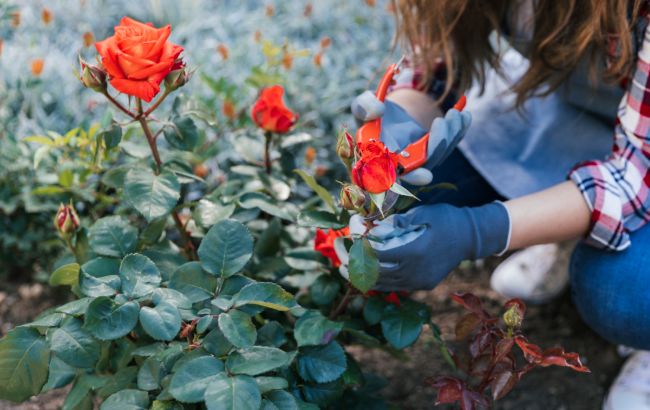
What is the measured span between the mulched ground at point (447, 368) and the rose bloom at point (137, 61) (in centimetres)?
74

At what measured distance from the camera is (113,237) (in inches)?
42.1

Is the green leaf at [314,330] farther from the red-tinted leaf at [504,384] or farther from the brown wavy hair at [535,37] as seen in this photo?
the brown wavy hair at [535,37]

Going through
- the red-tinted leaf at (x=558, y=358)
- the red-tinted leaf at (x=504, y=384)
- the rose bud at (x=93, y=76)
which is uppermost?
the rose bud at (x=93, y=76)

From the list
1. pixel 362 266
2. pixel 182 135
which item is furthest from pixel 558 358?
pixel 182 135

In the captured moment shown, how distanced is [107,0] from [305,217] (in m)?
1.91

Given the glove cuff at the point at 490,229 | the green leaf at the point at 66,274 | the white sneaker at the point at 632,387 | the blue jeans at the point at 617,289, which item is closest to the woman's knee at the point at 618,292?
the blue jeans at the point at 617,289

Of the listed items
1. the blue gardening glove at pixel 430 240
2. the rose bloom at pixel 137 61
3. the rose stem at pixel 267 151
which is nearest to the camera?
the rose bloom at pixel 137 61

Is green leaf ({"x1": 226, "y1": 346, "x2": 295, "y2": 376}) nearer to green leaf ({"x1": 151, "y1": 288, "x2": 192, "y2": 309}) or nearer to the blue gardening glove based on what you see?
green leaf ({"x1": 151, "y1": 288, "x2": 192, "y2": 309})

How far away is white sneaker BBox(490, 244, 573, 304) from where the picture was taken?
1.75 metres

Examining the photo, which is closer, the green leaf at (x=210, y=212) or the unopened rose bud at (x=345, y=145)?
the unopened rose bud at (x=345, y=145)

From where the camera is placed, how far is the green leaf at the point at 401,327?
1049 millimetres

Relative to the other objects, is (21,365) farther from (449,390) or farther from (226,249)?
(449,390)

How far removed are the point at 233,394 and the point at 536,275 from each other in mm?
1122

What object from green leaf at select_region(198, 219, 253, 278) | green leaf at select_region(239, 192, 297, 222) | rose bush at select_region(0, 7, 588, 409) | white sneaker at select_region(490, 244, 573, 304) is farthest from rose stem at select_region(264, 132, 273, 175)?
white sneaker at select_region(490, 244, 573, 304)
